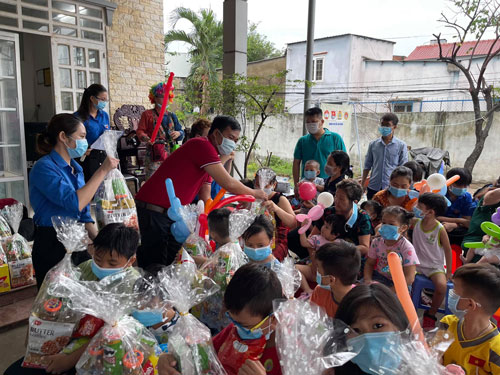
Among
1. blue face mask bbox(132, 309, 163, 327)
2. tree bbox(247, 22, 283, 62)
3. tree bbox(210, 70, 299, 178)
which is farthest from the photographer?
tree bbox(247, 22, 283, 62)

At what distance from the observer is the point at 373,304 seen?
130cm

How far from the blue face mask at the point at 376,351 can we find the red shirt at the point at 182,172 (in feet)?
5.31

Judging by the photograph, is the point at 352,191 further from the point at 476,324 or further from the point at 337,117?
the point at 337,117

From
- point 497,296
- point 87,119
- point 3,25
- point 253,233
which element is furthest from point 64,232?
point 3,25

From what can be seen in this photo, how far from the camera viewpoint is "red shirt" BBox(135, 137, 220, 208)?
101 inches

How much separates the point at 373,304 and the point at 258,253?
0.94 m

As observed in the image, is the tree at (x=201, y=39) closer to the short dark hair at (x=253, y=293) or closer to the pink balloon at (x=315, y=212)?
the pink balloon at (x=315, y=212)

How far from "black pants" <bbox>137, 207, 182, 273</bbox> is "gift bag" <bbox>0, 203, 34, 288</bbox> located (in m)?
1.14

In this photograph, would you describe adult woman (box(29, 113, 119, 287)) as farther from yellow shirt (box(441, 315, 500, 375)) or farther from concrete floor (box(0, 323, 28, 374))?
yellow shirt (box(441, 315, 500, 375))

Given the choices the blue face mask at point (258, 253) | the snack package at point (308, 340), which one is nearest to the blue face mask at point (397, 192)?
the blue face mask at point (258, 253)

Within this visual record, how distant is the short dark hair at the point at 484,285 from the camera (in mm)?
1653

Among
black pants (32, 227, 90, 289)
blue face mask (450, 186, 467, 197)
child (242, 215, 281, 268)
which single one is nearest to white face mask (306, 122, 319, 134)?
blue face mask (450, 186, 467, 197)

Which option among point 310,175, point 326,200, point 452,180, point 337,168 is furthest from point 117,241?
point 452,180

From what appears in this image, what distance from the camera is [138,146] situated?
616 centimetres
